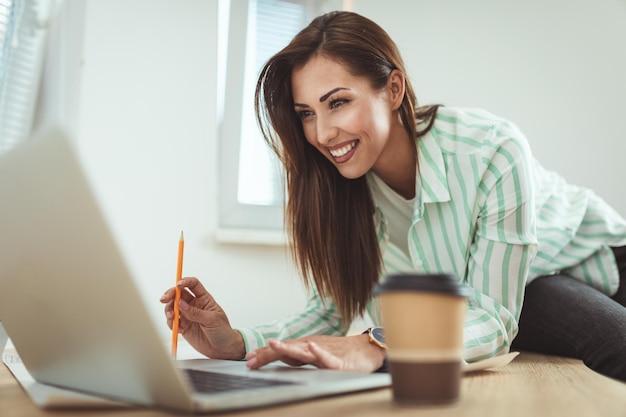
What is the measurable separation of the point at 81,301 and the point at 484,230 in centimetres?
90

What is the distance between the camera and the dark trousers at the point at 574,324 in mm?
1369

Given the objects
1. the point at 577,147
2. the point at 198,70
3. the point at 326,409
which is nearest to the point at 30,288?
the point at 326,409

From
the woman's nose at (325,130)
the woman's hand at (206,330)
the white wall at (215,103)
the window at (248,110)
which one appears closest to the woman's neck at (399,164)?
the woman's nose at (325,130)

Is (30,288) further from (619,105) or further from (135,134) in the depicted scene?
(619,105)

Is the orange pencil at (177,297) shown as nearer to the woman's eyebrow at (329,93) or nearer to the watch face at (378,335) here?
the watch face at (378,335)

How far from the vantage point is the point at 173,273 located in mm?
2414

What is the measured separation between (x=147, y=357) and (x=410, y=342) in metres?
0.21

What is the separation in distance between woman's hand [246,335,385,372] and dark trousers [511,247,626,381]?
649 mm

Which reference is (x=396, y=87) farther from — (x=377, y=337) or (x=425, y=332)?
(x=425, y=332)

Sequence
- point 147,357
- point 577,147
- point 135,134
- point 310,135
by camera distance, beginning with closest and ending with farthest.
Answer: point 147,357, point 310,135, point 135,134, point 577,147

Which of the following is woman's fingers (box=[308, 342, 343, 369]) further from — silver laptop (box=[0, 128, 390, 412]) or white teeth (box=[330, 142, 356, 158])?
white teeth (box=[330, 142, 356, 158])

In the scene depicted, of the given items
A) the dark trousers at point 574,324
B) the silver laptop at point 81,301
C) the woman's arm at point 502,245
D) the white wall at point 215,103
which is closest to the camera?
the silver laptop at point 81,301

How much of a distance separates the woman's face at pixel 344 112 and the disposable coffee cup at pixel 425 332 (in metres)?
0.91

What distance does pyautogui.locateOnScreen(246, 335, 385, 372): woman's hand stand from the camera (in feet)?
2.76
